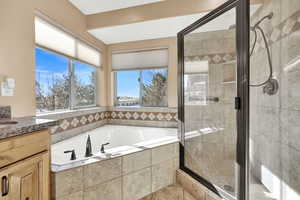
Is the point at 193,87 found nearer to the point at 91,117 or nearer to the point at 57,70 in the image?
the point at 91,117

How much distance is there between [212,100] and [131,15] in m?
1.77

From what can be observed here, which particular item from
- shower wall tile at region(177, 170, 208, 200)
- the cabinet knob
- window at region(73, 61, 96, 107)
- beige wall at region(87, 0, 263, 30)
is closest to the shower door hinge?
shower wall tile at region(177, 170, 208, 200)

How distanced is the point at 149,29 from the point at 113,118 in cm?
181

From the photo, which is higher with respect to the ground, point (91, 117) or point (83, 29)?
point (83, 29)

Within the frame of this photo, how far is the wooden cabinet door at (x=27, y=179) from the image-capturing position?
35.3 inches

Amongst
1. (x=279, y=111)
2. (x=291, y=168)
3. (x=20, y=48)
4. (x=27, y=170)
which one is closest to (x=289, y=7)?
(x=279, y=111)

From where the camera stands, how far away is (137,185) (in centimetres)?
167

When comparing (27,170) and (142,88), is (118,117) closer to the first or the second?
(142,88)

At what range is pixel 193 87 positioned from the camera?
2439 millimetres

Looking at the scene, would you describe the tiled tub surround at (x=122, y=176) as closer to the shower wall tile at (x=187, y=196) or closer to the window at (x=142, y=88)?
the shower wall tile at (x=187, y=196)

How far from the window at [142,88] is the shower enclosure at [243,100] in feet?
2.73

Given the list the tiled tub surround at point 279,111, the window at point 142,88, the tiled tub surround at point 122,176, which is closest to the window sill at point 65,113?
the window at point 142,88

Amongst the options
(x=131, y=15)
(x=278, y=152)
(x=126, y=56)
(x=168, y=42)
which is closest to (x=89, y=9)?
(x=131, y=15)

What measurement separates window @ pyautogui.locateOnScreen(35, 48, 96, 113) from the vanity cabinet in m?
1.06
